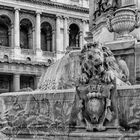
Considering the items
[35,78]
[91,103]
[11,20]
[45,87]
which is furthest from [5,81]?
[91,103]

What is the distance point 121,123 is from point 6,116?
8.52ft

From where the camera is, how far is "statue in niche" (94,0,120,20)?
10.0 m

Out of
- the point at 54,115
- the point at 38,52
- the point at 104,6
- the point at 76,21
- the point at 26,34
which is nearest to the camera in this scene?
the point at 54,115

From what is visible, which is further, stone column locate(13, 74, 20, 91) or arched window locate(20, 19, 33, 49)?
arched window locate(20, 19, 33, 49)

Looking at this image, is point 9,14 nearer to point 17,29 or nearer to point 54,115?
point 17,29

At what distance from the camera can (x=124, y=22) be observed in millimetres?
8641

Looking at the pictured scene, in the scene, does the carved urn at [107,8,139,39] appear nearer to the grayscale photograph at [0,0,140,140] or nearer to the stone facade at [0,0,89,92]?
the grayscale photograph at [0,0,140,140]

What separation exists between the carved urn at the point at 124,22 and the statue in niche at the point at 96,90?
2.61 metres

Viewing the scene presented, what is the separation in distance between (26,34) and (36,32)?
2.56 meters

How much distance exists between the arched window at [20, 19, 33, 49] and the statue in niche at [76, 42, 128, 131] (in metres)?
44.1

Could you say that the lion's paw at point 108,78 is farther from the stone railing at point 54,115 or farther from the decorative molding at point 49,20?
the decorative molding at point 49,20

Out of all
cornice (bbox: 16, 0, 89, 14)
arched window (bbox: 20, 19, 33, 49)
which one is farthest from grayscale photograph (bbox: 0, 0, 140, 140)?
arched window (bbox: 20, 19, 33, 49)

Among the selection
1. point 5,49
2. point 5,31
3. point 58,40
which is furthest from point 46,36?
point 5,49

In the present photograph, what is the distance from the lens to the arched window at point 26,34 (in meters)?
50.1
